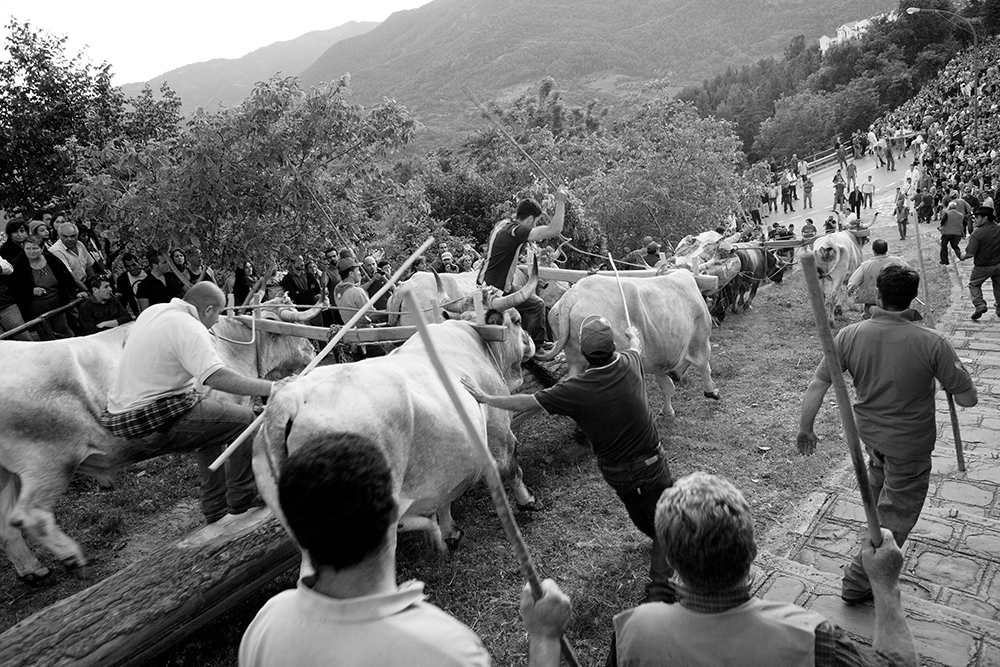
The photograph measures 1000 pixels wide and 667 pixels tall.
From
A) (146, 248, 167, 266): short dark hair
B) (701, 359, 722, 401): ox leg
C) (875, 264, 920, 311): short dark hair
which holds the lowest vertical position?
(701, 359, 722, 401): ox leg

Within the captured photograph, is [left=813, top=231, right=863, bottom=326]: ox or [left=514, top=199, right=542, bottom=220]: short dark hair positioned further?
[left=813, top=231, right=863, bottom=326]: ox

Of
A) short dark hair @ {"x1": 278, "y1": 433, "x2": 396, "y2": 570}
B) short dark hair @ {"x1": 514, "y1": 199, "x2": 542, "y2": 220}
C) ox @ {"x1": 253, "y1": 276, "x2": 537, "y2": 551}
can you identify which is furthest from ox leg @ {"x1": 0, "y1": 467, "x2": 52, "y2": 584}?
short dark hair @ {"x1": 514, "y1": 199, "x2": 542, "y2": 220}

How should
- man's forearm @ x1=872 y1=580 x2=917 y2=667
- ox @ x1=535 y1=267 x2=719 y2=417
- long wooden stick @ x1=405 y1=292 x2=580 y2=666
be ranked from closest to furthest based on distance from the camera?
1. long wooden stick @ x1=405 y1=292 x2=580 y2=666
2. man's forearm @ x1=872 y1=580 x2=917 y2=667
3. ox @ x1=535 y1=267 x2=719 y2=417

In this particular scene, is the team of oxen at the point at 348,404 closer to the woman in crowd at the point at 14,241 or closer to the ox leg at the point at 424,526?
the ox leg at the point at 424,526

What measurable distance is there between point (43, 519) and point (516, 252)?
15.3 feet

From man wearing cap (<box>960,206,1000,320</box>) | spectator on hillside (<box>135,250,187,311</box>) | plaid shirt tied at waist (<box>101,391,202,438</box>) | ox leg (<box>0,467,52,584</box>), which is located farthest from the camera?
man wearing cap (<box>960,206,1000,320</box>)

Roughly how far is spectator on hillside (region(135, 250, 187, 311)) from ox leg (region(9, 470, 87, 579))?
12.2ft

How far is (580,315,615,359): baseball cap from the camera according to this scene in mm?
3803

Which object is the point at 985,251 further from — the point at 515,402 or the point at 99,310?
the point at 99,310

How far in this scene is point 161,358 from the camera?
15.0 feet

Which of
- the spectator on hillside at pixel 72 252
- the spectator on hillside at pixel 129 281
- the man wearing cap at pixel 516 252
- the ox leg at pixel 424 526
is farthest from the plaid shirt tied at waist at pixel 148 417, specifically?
the spectator on hillside at pixel 129 281

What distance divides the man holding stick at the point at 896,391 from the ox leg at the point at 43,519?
4.81m

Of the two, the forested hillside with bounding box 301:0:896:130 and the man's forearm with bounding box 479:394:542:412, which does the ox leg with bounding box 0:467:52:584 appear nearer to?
the man's forearm with bounding box 479:394:542:412

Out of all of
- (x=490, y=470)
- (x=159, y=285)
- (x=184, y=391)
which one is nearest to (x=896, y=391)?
(x=490, y=470)
